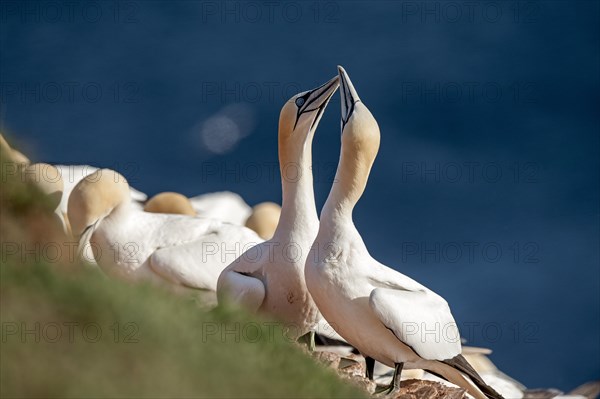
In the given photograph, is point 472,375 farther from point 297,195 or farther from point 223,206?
point 223,206

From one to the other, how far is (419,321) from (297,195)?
1422 mm

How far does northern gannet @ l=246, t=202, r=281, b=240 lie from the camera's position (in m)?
12.6

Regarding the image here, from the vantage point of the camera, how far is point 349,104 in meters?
6.43

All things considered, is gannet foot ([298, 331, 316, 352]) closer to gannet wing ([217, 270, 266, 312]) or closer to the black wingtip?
gannet wing ([217, 270, 266, 312])

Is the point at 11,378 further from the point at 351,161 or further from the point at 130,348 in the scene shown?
the point at 351,161

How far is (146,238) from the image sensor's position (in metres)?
8.80

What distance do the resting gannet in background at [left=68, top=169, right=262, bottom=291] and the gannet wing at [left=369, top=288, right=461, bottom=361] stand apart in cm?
282

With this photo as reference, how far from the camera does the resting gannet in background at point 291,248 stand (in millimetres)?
6605

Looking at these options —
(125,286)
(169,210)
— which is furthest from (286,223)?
(169,210)

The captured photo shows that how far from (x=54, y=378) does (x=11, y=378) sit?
0.41 ft

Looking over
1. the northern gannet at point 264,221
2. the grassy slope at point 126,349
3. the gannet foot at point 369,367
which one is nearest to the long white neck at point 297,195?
the gannet foot at point 369,367

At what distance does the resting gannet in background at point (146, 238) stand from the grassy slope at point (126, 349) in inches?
173

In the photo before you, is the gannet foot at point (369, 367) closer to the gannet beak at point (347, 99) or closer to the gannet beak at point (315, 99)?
the gannet beak at point (347, 99)

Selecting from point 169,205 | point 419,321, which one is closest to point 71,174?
point 169,205
